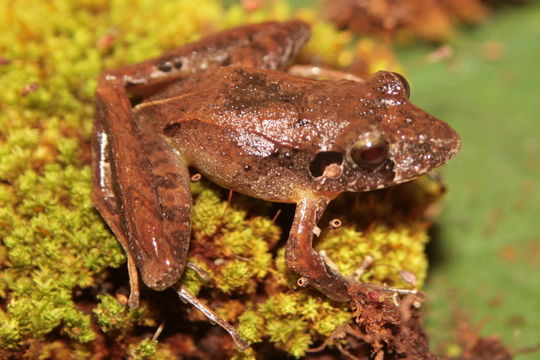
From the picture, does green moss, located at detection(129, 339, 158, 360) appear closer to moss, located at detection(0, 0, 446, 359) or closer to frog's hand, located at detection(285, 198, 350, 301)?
moss, located at detection(0, 0, 446, 359)

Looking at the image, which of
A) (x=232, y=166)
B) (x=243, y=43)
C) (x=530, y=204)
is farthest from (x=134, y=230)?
(x=530, y=204)

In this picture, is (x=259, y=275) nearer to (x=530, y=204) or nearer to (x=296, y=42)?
(x=296, y=42)

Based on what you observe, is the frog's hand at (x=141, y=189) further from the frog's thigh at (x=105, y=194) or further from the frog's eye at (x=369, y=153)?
the frog's eye at (x=369, y=153)

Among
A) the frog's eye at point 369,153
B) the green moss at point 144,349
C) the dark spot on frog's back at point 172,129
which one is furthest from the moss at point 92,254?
the frog's eye at point 369,153

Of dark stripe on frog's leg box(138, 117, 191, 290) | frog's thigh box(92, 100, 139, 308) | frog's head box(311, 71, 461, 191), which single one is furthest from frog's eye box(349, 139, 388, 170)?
frog's thigh box(92, 100, 139, 308)

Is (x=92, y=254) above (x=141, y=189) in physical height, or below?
below

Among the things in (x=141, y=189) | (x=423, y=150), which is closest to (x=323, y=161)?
(x=423, y=150)

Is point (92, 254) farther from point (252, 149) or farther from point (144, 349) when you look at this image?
point (252, 149)
